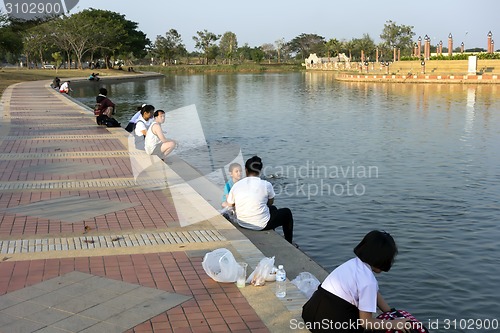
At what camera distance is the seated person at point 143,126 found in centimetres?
1414

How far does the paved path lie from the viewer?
5117mm

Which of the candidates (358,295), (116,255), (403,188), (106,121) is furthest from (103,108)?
(358,295)

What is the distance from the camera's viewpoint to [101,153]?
45.3 ft

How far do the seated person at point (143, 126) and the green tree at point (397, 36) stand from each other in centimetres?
10013

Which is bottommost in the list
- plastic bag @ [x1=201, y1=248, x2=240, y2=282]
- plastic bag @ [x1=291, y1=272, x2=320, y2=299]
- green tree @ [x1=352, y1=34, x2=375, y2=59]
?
plastic bag @ [x1=291, y1=272, x2=320, y2=299]

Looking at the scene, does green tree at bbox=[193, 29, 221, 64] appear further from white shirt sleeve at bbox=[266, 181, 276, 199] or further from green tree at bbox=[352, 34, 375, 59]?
white shirt sleeve at bbox=[266, 181, 276, 199]

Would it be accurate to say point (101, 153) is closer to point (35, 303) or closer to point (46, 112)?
point (35, 303)

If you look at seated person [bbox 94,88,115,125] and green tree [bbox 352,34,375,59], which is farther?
green tree [bbox 352,34,375,59]

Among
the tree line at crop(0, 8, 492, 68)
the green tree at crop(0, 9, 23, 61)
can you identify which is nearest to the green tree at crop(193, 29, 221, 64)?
the tree line at crop(0, 8, 492, 68)

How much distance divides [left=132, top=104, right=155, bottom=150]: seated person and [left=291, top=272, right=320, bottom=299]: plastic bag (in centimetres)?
867

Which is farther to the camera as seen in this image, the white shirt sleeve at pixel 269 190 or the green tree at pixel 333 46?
the green tree at pixel 333 46

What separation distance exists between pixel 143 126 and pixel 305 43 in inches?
5473

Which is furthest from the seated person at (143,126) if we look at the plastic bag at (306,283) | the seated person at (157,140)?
the plastic bag at (306,283)

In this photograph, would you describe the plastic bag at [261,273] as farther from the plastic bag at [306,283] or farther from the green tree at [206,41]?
the green tree at [206,41]
